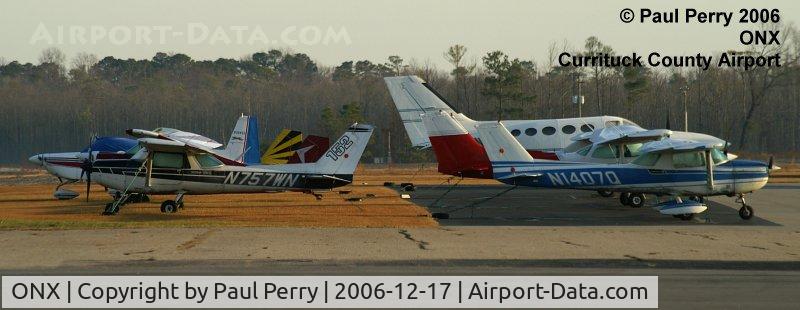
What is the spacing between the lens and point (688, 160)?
22703 millimetres

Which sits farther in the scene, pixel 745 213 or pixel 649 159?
pixel 649 159

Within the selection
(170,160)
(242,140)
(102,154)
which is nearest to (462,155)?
(170,160)

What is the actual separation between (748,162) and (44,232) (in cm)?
1609

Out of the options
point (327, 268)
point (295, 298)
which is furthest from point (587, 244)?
point (295, 298)

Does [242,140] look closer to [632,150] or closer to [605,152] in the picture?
[605,152]

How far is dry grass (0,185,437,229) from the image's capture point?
19625 millimetres

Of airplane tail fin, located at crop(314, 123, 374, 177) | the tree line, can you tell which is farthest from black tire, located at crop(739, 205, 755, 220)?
the tree line

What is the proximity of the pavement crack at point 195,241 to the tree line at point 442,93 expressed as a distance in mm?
55369

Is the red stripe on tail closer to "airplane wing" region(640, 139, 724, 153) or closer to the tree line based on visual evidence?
"airplane wing" region(640, 139, 724, 153)

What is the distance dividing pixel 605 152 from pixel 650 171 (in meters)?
2.93

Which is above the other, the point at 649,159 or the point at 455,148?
the point at 455,148

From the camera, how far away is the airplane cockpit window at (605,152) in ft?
84.6
